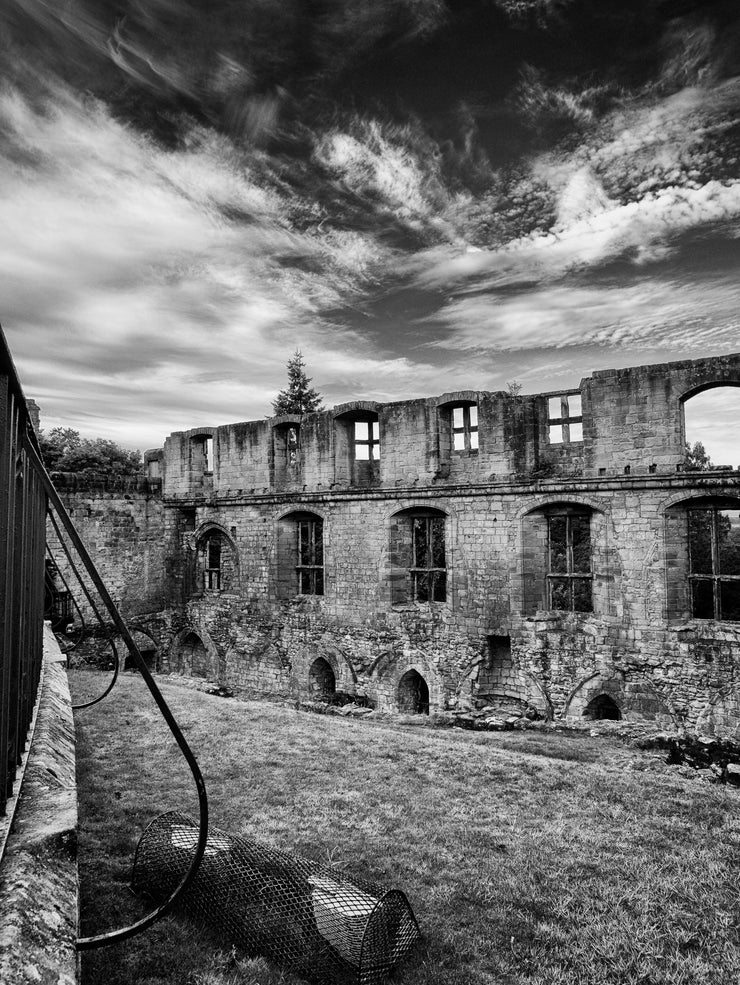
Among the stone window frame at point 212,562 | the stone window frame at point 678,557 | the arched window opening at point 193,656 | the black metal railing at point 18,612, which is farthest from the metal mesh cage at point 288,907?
the arched window opening at point 193,656

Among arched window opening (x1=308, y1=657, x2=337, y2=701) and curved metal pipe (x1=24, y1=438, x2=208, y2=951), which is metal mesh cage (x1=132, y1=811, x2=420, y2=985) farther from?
arched window opening (x1=308, y1=657, x2=337, y2=701)

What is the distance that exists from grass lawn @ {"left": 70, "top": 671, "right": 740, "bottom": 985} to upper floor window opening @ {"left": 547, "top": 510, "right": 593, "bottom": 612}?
4904 millimetres

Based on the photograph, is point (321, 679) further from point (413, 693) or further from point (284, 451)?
point (284, 451)

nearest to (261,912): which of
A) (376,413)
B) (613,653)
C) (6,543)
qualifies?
(6,543)

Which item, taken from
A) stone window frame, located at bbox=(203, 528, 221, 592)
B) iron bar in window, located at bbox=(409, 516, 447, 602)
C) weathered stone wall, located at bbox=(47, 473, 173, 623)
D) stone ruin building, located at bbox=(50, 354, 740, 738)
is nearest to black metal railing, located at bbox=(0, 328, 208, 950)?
stone ruin building, located at bbox=(50, 354, 740, 738)

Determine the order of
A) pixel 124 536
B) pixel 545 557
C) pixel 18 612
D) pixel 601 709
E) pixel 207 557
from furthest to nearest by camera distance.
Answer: pixel 207 557 → pixel 124 536 → pixel 545 557 → pixel 601 709 → pixel 18 612

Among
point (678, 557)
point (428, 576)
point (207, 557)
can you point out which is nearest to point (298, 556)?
point (207, 557)

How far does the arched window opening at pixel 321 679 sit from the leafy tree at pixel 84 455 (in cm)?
1460

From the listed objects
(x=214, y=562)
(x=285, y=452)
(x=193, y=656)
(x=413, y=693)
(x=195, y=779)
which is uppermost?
(x=285, y=452)

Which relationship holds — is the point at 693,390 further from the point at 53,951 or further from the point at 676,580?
the point at 53,951

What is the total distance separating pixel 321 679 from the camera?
54.1 ft

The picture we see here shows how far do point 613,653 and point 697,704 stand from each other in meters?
1.65

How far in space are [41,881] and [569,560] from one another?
1129 cm

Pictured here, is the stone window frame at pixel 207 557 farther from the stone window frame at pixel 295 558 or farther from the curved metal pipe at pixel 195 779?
the curved metal pipe at pixel 195 779
